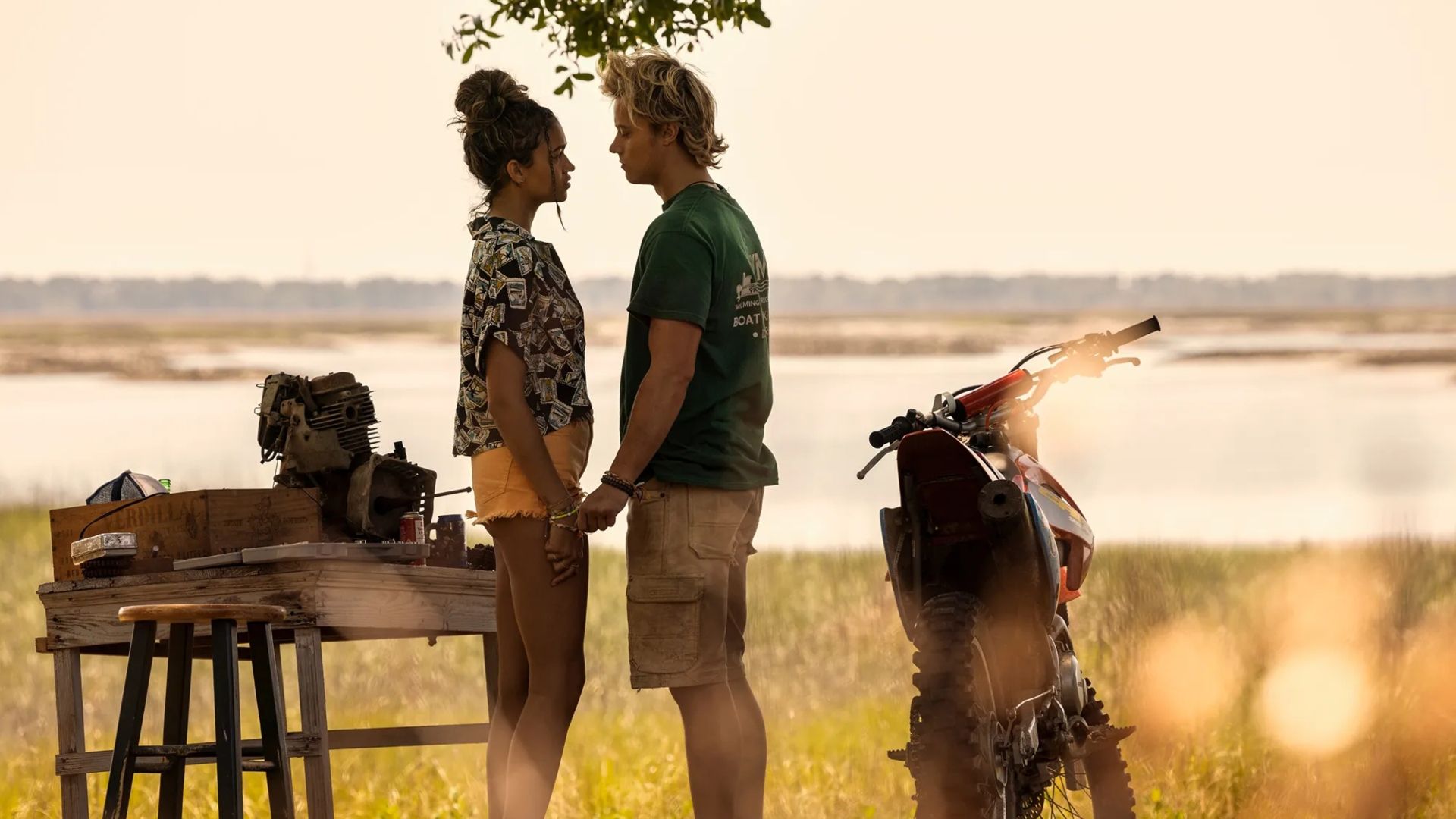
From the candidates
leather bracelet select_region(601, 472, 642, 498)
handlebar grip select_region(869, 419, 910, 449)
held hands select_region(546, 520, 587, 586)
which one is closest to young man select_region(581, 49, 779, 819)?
leather bracelet select_region(601, 472, 642, 498)

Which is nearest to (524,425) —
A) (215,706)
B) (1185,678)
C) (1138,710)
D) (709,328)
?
(709,328)

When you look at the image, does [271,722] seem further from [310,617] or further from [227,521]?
[227,521]

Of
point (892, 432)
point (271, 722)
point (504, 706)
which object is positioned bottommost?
point (271, 722)

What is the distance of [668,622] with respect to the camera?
15.3 feet

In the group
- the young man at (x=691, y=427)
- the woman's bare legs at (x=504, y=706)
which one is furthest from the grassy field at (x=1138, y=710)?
the young man at (x=691, y=427)

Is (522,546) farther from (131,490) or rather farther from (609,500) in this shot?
(131,490)

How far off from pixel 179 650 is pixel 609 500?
1.57 meters

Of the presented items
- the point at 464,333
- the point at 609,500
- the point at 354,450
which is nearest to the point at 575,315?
the point at 464,333

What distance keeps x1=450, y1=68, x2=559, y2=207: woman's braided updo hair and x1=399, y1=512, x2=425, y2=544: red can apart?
127cm

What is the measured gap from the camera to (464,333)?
4.86 metres

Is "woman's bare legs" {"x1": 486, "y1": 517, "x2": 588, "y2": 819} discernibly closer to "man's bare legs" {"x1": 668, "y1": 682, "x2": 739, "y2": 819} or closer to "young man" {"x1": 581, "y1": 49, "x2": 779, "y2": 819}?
"young man" {"x1": 581, "y1": 49, "x2": 779, "y2": 819}

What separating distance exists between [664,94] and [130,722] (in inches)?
92.4

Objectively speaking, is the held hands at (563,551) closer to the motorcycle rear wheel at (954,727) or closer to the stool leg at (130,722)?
the motorcycle rear wheel at (954,727)

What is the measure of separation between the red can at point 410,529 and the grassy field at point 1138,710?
2072 mm
